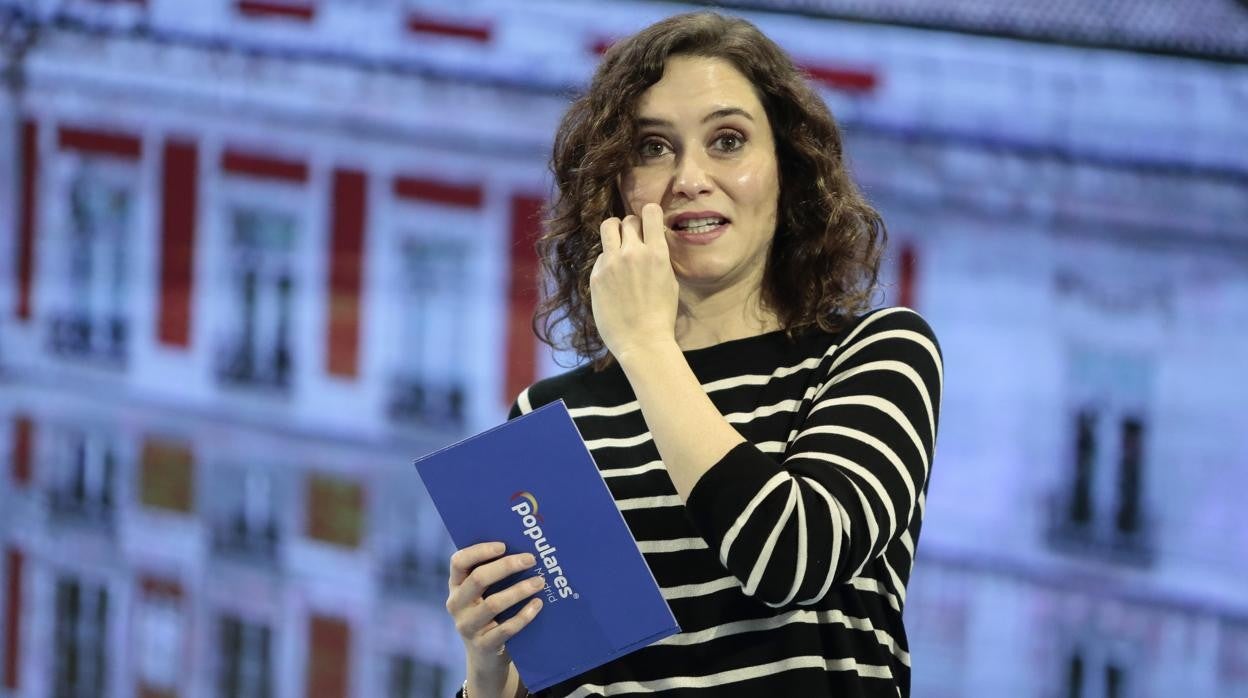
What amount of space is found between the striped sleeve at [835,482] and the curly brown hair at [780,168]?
0.14 meters

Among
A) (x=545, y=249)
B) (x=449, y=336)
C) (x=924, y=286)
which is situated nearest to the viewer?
(x=545, y=249)

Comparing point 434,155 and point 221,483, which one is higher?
point 434,155

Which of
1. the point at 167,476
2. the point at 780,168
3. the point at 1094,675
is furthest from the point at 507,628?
the point at 167,476

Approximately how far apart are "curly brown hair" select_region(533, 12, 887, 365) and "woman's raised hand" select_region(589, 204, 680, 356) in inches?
8.1

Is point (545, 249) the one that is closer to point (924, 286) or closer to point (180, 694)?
point (924, 286)

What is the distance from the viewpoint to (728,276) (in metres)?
1.48

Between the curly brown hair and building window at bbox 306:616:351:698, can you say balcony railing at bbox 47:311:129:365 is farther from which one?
the curly brown hair

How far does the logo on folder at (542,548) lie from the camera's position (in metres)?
1.26

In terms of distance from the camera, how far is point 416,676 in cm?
364

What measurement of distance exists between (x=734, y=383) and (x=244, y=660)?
9.33 feet

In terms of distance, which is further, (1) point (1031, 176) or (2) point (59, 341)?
(2) point (59, 341)

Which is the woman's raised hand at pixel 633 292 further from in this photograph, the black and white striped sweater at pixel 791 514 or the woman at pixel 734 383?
the black and white striped sweater at pixel 791 514

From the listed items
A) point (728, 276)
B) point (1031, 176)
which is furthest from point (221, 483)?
point (728, 276)

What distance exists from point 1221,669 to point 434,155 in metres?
2.56
